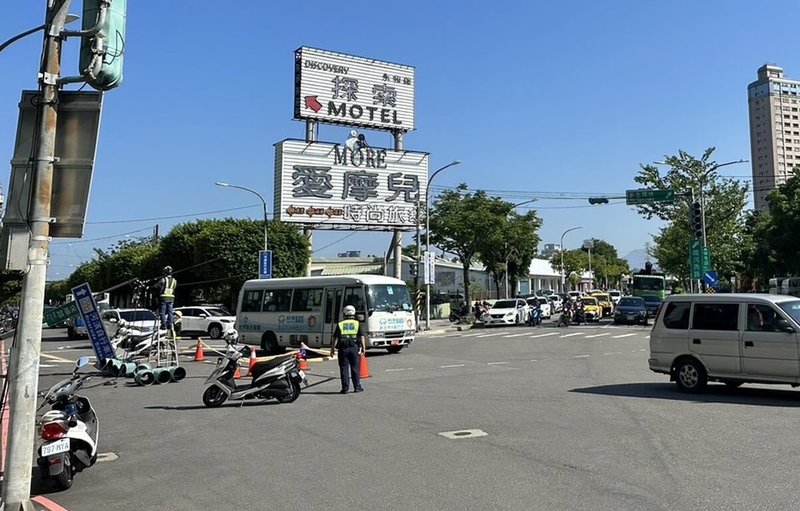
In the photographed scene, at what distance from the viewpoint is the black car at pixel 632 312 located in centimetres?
3934

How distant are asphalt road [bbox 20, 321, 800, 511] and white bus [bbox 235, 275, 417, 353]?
7135 mm

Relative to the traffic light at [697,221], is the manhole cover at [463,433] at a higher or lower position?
lower

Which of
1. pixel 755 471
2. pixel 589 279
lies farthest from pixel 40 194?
pixel 589 279

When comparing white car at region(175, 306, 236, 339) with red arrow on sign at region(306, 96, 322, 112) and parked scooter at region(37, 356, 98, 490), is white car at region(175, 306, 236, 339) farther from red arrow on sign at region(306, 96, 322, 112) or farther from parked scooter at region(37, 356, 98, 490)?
parked scooter at region(37, 356, 98, 490)

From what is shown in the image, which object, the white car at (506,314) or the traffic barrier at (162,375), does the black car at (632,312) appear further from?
the traffic barrier at (162,375)

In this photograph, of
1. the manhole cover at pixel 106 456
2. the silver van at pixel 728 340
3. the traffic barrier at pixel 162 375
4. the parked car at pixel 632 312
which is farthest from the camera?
the parked car at pixel 632 312

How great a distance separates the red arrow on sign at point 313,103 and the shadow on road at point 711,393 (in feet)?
105

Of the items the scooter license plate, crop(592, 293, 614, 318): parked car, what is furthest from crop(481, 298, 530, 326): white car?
the scooter license plate

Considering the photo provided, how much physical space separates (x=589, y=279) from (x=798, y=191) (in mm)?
66341

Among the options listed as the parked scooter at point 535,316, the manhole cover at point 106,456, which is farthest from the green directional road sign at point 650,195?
the manhole cover at point 106,456

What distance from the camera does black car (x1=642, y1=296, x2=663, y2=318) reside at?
1675 inches

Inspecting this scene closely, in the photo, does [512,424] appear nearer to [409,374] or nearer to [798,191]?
[409,374]

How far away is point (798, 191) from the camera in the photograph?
4316 cm

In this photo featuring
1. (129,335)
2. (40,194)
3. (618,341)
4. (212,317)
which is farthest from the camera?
(212,317)
